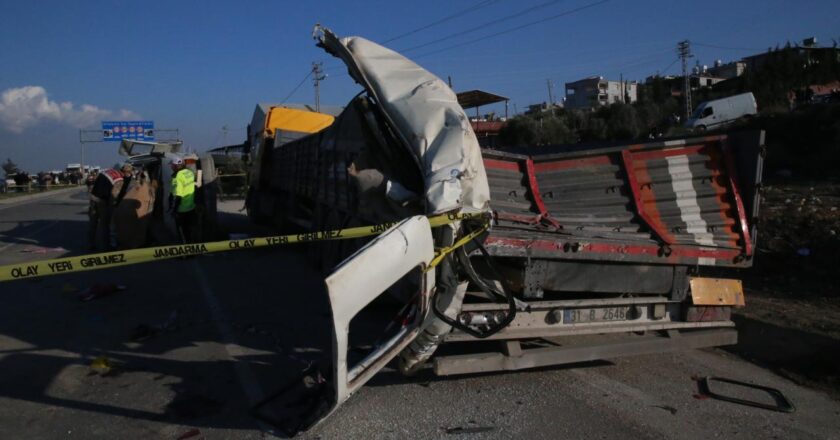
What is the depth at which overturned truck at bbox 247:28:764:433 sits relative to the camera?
3.95 meters

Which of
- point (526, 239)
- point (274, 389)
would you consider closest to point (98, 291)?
point (274, 389)

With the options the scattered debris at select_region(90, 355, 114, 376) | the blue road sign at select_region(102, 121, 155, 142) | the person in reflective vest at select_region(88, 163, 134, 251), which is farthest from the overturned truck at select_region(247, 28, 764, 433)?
the blue road sign at select_region(102, 121, 155, 142)

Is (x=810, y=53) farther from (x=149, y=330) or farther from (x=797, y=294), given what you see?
(x=149, y=330)

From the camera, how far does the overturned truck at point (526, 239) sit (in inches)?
155

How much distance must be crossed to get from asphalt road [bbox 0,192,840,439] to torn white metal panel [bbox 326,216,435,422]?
0.54 metres

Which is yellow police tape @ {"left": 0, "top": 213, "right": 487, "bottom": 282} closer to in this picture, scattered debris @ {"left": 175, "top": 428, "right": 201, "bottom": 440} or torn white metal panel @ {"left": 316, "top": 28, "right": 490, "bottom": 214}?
torn white metal panel @ {"left": 316, "top": 28, "right": 490, "bottom": 214}

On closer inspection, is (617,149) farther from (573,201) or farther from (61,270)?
(61,270)

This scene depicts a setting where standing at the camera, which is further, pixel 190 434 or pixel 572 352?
pixel 572 352

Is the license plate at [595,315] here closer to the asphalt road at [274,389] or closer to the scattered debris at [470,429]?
the asphalt road at [274,389]

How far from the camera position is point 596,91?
263 ft

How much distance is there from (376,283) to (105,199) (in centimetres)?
1073

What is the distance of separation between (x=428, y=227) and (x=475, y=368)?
1.20m

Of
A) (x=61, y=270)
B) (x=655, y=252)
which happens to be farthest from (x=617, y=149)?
(x=61, y=270)

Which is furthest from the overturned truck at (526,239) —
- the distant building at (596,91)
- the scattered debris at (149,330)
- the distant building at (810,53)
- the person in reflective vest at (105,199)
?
the distant building at (596,91)
